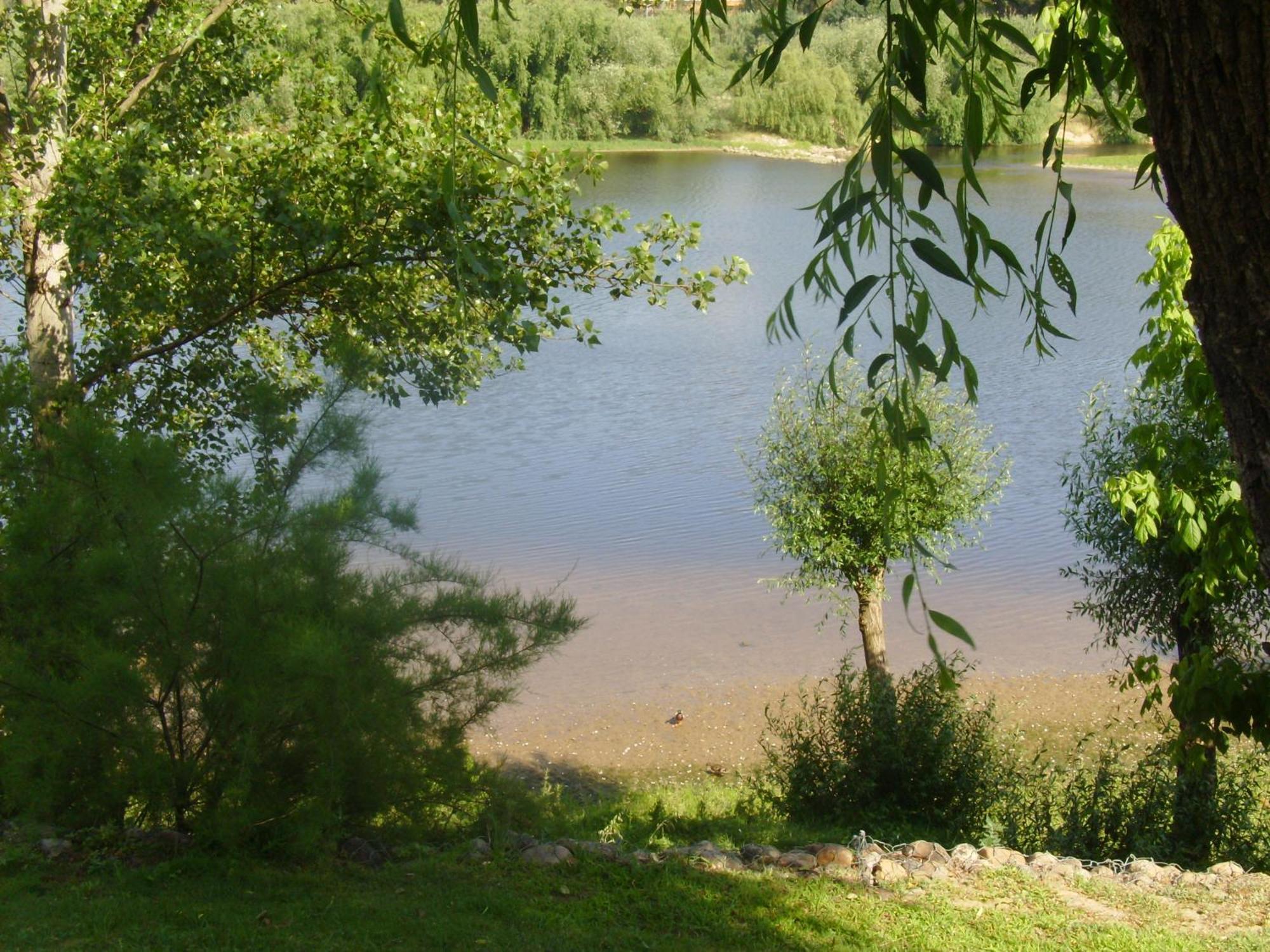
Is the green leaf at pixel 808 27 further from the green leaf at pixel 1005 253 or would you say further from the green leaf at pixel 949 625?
the green leaf at pixel 949 625

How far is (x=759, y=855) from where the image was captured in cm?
609

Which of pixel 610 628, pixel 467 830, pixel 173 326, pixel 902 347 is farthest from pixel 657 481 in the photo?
pixel 902 347

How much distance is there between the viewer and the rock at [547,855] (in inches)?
221

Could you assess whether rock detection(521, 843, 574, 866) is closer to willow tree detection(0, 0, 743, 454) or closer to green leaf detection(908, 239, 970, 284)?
willow tree detection(0, 0, 743, 454)

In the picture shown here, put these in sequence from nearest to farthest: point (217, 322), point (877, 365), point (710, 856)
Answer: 1. point (877, 365)
2. point (710, 856)
3. point (217, 322)

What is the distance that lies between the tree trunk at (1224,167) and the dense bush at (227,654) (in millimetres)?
3356

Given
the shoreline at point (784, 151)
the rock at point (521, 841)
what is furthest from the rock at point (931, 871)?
the shoreline at point (784, 151)

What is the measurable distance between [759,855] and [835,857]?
38 centimetres

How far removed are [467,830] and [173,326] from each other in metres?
3.55

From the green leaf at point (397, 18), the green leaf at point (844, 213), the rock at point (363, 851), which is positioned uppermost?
the green leaf at point (397, 18)

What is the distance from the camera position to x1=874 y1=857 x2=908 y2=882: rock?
5.66 metres

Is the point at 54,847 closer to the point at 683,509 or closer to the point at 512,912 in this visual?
the point at 512,912

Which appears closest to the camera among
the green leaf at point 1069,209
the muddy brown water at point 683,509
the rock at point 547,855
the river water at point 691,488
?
the green leaf at point 1069,209

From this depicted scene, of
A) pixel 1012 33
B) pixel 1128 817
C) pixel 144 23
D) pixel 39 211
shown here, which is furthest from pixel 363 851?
pixel 144 23
